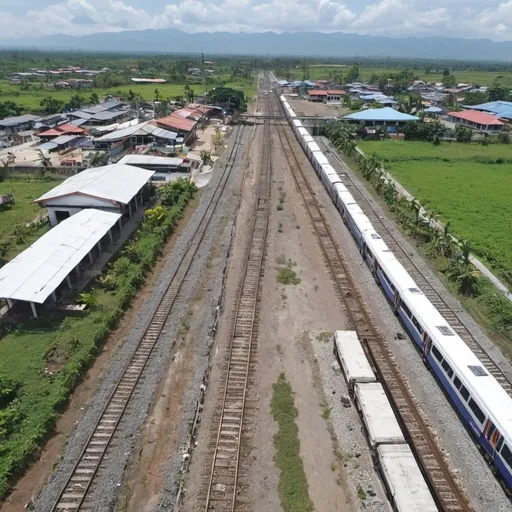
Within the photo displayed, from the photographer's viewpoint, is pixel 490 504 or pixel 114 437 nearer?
pixel 490 504

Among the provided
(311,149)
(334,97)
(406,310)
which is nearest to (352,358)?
(406,310)

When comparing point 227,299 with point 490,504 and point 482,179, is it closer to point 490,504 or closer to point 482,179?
point 490,504

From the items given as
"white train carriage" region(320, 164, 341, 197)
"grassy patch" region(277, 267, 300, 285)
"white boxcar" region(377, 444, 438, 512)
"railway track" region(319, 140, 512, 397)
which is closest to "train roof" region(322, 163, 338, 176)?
"white train carriage" region(320, 164, 341, 197)

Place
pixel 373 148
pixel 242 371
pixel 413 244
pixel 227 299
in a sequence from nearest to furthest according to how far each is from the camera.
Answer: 1. pixel 242 371
2. pixel 227 299
3. pixel 413 244
4. pixel 373 148

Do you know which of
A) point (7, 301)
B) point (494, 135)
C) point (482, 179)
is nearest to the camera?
point (7, 301)

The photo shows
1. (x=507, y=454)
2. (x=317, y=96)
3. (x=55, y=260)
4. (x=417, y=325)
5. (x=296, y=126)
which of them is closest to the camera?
(x=507, y=454)

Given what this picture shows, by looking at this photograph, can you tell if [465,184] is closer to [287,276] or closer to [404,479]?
[287,276]

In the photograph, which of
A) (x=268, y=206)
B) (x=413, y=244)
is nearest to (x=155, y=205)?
(x=268, y=206)
